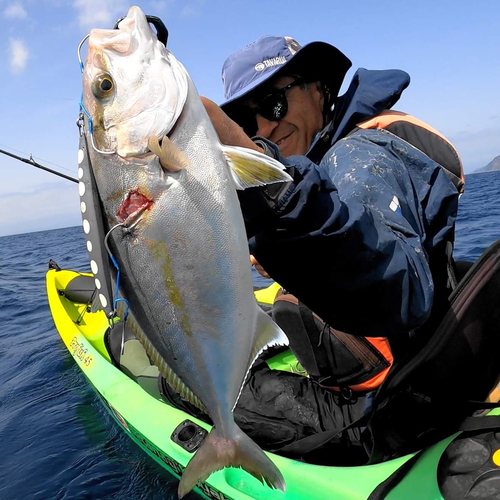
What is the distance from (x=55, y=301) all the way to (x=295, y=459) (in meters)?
6.13

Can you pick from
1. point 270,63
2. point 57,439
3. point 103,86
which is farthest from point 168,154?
point 57,439

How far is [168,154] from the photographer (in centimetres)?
136

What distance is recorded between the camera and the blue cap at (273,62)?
8.24 feet

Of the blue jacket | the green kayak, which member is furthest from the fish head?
the green kayak

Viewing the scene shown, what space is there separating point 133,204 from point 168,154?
0.64 ft

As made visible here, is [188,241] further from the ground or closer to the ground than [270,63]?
closer to the ground

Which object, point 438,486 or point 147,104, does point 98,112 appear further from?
point 438,486

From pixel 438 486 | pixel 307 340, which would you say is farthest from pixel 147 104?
pixel 438 486

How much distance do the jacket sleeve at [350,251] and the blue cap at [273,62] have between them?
1.12 metres

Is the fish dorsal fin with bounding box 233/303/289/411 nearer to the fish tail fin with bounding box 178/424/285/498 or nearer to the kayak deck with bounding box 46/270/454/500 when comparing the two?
the fish tail fin with bounding box 178/424/285/498

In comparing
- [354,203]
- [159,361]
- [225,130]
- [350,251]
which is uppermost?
[225,130]

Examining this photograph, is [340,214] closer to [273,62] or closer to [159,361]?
[159,361]

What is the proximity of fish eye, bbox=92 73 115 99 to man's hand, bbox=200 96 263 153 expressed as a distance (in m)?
0.31

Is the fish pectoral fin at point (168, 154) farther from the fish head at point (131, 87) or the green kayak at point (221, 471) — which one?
the green kayak at point (221, 471)
